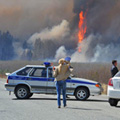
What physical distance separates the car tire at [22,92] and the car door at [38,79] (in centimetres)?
27

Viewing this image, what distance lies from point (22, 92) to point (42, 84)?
3.02 ft

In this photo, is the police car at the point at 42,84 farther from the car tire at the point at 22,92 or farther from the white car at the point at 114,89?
the white car at the point at 114,89

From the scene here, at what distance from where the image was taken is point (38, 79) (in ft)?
51.2

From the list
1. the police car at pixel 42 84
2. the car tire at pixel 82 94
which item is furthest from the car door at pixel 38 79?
the car tire at pixel 82 94

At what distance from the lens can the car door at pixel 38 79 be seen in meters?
15.5

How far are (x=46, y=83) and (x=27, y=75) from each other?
37.2 inches

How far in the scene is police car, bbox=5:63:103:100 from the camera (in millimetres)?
15297

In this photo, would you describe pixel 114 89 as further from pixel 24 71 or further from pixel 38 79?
pixel 24 71

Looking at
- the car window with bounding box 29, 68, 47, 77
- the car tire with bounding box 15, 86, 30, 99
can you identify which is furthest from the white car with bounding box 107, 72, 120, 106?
the car tire with bounding box 15, 86, 30, 99

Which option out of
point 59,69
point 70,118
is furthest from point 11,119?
point 59,69

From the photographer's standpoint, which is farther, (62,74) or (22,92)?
(22,92)

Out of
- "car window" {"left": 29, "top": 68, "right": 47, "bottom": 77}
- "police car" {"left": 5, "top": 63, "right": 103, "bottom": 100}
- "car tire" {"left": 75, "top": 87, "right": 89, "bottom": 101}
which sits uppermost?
"car window" {"left": 29, "top": 68, "right": 47, "bottom": 77}

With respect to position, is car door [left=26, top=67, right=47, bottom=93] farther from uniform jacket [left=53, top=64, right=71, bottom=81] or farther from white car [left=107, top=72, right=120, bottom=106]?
white car [left=107, top=72, right=120, bottom=106]

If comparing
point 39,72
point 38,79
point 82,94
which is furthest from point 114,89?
point 39,72
